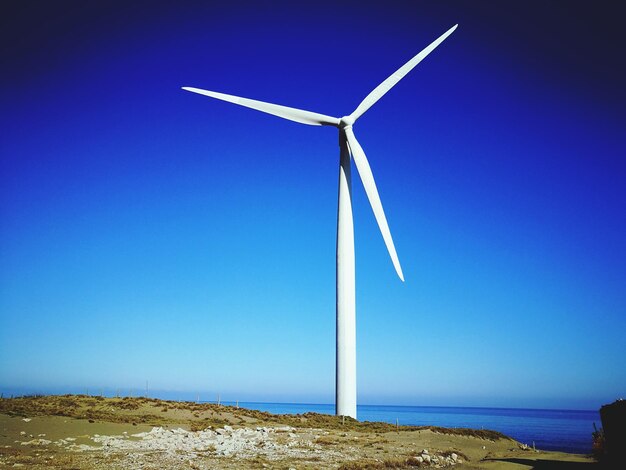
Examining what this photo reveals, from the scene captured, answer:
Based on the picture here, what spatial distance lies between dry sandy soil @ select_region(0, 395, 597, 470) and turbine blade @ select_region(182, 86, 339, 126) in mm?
24173

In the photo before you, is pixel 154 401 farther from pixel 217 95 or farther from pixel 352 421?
pixel 217 95

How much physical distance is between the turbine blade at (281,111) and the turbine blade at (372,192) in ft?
8.67

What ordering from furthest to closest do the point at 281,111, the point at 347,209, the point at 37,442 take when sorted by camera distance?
1. the point at 281,111
2. the point at 347,209
3. the point at 37,442

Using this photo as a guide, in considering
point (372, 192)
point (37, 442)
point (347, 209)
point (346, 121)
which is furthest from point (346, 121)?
point (37, 442)

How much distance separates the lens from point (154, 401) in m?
42.0

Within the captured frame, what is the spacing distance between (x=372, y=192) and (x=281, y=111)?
10.3m

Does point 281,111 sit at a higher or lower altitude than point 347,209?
higher

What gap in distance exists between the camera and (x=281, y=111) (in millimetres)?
39219

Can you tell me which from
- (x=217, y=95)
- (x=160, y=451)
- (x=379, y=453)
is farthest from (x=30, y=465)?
(x=217, y=95)

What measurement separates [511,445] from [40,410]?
34050 mm

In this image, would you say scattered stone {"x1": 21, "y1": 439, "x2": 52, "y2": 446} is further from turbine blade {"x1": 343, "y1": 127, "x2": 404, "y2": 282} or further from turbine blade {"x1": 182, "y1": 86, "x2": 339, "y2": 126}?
turbine blade {"x1": 182, "y1": 86, "x2": 339, "y2": 126}

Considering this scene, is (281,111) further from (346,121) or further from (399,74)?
(399,74)

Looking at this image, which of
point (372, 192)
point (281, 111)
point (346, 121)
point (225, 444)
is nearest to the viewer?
point (225, 444)

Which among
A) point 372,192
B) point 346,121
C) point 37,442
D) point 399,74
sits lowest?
point 37,442
